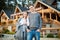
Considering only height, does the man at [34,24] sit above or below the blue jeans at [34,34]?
above

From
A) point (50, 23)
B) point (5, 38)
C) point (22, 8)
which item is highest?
point (22, 8)

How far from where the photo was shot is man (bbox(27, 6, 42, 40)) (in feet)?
10.6

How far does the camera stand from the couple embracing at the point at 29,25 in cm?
325

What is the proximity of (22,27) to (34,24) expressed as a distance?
184 millimetres

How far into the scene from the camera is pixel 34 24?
3248 mm

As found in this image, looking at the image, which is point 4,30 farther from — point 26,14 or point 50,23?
point 50,23

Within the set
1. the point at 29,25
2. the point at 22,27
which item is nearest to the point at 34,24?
the point at 29,25

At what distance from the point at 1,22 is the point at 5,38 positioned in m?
0.25

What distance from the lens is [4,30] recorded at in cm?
341

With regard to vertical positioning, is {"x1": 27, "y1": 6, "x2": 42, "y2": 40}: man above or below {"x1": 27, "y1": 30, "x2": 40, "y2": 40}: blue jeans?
above

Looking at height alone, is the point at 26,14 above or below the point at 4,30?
above

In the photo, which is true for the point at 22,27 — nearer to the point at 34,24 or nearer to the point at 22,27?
the point at 22,27

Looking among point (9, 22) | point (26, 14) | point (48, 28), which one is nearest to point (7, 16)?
point (9, 22)

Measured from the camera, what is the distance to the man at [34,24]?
10.6 feet
